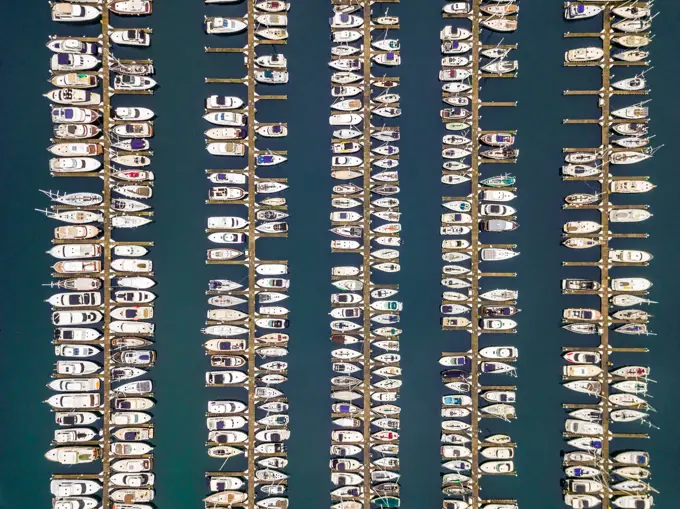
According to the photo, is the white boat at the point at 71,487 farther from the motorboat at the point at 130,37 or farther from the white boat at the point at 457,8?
the white boat at the point at 457,8

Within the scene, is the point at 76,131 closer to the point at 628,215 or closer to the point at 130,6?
the point at 130,6

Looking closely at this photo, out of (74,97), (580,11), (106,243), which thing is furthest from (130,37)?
(580,11)

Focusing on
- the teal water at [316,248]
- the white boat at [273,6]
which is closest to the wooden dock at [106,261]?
the teal water at [316,248]

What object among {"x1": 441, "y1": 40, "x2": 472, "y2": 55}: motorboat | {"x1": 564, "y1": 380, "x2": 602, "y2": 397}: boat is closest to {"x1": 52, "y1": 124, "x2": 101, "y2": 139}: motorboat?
{"x1": 441, "y1": 40, "x2": 472, "y2": 55}: motorboat

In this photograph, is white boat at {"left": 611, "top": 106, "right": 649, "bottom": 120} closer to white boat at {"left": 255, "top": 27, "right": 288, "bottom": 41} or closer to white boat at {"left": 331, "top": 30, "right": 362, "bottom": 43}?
white boat at {"left": 331, "top": 30, "right": 362, "bottom": 43}

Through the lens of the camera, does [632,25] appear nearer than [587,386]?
Yes
